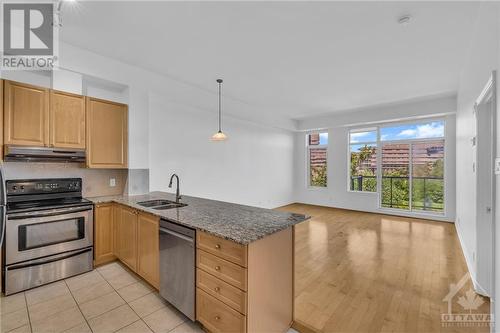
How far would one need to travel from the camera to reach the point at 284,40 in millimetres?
2840

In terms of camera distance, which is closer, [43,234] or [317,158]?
[43,234]

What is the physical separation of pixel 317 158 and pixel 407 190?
2.70m

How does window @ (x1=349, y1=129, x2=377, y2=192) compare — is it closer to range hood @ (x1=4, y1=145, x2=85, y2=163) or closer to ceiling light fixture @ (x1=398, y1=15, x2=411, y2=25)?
ceiling light fixture @ (x1=398, y1=15, x2=411, y2=25)

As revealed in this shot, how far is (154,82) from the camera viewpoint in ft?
12.6

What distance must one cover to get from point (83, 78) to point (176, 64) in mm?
1299

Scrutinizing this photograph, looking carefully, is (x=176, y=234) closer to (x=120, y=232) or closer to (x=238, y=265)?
(x=238, y=265)

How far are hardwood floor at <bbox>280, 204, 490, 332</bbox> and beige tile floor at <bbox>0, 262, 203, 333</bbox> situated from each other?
127 centimetres

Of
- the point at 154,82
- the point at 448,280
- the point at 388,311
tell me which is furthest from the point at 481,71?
the point at 154,82

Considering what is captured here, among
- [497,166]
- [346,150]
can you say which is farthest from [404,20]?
[346,150]

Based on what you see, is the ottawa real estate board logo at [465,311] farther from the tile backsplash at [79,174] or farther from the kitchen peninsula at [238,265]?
the tile backsplash at [79,174]

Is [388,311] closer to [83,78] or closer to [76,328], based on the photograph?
[76,328]

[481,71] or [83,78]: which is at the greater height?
[83,78]

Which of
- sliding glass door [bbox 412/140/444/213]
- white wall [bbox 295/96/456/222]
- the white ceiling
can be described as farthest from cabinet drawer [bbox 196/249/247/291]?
sliding glass door [bbox 412/140/444/213]

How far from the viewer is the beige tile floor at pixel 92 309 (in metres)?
1.95
